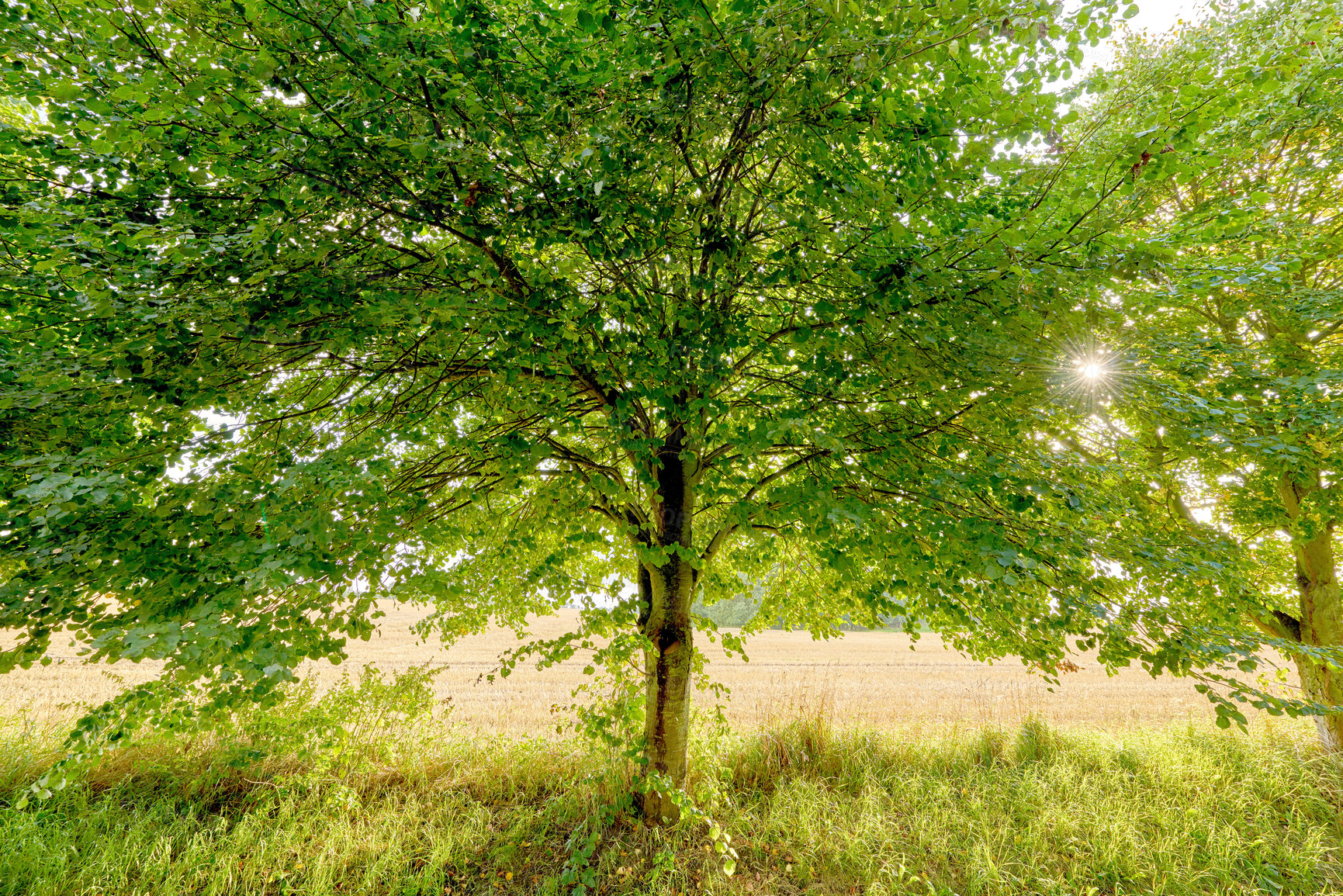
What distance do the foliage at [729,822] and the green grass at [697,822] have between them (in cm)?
3

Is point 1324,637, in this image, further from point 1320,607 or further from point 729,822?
point 729,822

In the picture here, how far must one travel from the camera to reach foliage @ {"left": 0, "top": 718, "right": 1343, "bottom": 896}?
5.20 meters

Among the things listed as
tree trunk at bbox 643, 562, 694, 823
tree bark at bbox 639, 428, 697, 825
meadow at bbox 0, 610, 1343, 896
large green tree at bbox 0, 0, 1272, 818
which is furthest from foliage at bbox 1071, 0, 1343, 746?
tree trunk at bbox 643, 562, 694, 823

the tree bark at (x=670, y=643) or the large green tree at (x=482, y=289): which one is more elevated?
the large green tree at (x=482, y=289)

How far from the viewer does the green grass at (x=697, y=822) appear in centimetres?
520

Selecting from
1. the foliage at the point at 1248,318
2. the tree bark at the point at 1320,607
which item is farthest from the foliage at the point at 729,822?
the foliage at the point at 1248,318

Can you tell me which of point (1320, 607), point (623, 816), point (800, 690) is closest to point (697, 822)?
point (623, 816)

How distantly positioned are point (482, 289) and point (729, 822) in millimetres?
6400

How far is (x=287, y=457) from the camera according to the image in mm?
3602

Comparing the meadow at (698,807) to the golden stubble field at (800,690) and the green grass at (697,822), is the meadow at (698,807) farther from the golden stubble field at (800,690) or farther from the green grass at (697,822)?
the golden stubble field at (800,690)

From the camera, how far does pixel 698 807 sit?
6.12 meters

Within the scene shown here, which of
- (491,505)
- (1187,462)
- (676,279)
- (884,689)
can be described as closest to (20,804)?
(491,505)

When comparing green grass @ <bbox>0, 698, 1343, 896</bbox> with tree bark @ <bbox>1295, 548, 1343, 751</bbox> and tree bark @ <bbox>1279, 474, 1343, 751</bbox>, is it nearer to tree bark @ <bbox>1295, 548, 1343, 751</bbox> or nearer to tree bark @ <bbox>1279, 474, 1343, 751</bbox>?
tree bark @ <bbox>1295, 548, 1343, 751</bbox>

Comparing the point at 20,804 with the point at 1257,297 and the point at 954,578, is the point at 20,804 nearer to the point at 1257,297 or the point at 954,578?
the point at 954,578
